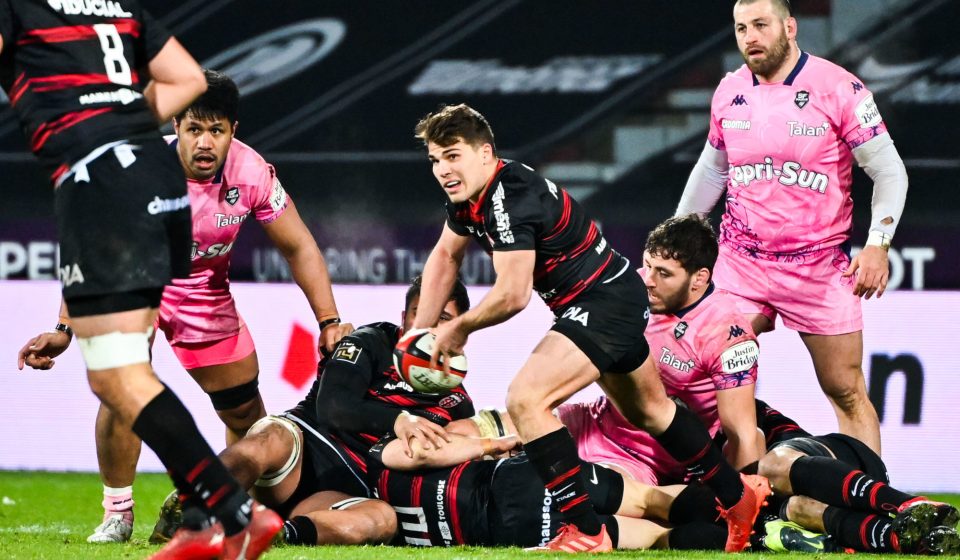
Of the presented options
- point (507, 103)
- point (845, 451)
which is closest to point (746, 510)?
point (845, 451)

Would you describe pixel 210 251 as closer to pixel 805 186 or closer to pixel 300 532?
pixel 300 532

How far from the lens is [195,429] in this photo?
120 inches

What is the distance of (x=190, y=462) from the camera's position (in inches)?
118

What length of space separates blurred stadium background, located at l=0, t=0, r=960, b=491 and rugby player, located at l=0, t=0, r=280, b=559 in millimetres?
4548

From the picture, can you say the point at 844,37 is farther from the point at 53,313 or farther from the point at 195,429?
the point at 195,429

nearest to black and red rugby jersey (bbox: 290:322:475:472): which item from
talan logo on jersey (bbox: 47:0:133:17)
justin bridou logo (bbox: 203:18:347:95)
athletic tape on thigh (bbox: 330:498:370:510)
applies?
athletic tape on thigh (bbox: 330:498:370:510)

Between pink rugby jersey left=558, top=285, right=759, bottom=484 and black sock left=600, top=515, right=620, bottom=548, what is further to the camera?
pink rugby jersey left=558, top=285, right=759, bottom=484

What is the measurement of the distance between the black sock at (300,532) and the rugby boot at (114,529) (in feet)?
2.05

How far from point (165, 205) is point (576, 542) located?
5.14ft

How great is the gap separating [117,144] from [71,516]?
8.68 ft

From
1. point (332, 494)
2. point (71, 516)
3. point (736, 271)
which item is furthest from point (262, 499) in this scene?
point (736, 271)

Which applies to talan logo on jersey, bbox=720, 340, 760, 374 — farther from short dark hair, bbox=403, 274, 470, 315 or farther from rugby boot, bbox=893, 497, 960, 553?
short dark hair, bbox=403, 274, 470, 315

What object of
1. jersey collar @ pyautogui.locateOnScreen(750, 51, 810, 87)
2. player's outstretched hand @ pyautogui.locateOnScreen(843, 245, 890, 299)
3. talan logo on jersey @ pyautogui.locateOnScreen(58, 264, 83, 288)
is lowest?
player's outstretched hand @ pyautogui.locateOnScreen(843, 245, 890, 299)

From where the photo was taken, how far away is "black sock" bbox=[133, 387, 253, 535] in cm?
300
